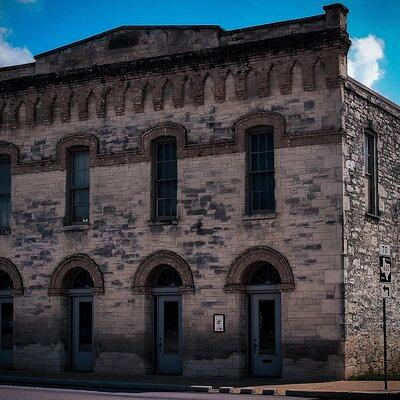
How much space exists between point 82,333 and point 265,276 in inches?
246

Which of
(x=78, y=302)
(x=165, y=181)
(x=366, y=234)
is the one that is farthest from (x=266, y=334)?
(x=78, y=302)

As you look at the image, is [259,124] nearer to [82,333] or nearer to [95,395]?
[82,333]

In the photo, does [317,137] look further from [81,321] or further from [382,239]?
[81,321]

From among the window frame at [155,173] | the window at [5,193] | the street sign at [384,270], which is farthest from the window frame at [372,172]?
the window at [5,193]

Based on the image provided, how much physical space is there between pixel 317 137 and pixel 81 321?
9226mm

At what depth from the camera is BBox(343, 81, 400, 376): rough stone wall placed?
21.9 m

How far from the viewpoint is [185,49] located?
24391mm

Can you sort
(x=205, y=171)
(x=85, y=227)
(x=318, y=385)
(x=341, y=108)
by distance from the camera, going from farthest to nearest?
(x=85, y=227) → (x=205, y=171) → (x=341, y=108) → (x=318, y=385)

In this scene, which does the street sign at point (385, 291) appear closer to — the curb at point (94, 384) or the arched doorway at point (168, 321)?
the curb at point (94, 384)

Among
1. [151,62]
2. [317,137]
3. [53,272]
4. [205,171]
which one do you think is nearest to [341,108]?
[317,137]

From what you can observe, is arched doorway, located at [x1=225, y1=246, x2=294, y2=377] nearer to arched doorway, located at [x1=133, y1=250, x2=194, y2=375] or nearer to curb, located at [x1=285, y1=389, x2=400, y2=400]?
arched doorway, located at [x1=133, y1=250, x2=194, y2=375]

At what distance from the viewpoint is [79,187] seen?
25.8m

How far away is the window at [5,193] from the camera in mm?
27438

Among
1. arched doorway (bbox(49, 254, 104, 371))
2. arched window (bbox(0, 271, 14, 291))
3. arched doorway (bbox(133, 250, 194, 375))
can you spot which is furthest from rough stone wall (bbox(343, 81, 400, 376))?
arched window (bbox(0, 271, 14, 291))
